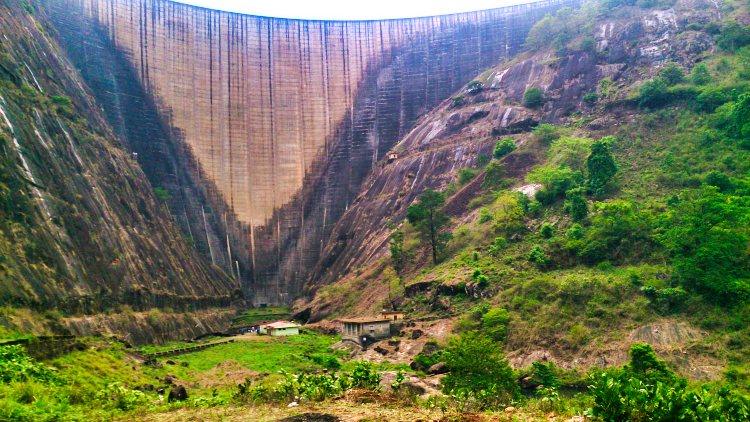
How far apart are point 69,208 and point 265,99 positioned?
118 ft

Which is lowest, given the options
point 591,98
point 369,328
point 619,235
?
point 369,328

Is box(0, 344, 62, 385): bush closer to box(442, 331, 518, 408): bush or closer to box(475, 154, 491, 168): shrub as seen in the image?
box(442, 331, 518, 408): bush

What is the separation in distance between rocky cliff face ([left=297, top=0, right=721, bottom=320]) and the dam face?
446cm

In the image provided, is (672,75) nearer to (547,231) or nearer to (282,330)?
(547,231)

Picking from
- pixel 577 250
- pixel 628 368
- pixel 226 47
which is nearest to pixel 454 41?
pixel 226 47

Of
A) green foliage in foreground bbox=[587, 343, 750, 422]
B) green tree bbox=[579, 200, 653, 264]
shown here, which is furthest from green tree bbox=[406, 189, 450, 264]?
green foliage in foreground bbox=[587, 343, 750, 422]

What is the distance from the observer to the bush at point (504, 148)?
56250 mm

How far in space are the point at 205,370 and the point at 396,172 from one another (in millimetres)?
34833

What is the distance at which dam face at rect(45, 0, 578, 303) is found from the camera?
6209cm

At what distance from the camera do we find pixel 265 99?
2734 inches

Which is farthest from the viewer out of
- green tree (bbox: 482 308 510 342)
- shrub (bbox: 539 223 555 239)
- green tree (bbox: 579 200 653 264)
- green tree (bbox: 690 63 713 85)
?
green tree (bbox: 690 63 713 85)

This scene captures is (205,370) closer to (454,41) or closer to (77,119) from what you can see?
(77,119)

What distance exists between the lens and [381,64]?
243 ft

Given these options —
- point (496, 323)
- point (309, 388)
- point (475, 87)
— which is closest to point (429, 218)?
point (496, 323)
